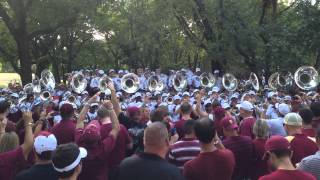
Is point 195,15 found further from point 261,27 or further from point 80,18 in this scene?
point 80,18

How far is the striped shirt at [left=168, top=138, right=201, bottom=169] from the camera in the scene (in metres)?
5.64

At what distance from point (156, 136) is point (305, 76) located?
1772 cm

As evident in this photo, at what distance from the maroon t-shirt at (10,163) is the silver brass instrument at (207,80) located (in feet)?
61.3

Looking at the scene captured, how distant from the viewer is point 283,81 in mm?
22875

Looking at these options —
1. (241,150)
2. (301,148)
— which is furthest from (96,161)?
(301,148)

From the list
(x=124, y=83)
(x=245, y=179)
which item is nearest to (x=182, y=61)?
(x=124, y=83)

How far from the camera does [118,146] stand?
675 cm

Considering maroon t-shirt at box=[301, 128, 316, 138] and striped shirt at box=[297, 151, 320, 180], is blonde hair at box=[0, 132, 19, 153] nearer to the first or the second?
striped shirt at box=[297, 151, 320, 180]

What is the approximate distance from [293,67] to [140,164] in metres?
19.6

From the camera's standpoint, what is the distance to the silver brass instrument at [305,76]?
794 inches

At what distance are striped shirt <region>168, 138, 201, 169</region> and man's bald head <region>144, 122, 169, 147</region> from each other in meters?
1.38

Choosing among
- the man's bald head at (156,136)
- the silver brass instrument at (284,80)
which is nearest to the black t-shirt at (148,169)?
the man's bald head at (156,136)

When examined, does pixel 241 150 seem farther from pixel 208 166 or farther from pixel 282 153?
pixel 282 153

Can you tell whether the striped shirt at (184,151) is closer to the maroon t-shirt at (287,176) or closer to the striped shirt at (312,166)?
the striped shirt at (312,166)
